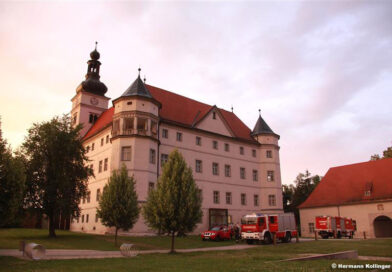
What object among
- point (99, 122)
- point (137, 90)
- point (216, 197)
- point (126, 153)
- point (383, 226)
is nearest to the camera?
point (126, 153)

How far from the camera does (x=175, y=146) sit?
40031 mm

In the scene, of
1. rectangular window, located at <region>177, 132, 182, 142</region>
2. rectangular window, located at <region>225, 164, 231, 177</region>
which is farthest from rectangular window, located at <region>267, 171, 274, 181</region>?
rectangular window, located at <region>177, 132, 182, 142</region>

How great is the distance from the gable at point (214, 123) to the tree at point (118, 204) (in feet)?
64.4

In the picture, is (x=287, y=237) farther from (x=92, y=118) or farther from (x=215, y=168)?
(x=92, y=118)

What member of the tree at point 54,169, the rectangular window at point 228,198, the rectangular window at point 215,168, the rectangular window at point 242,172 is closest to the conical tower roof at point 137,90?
the tree at point 54,169

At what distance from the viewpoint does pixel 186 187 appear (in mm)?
21578

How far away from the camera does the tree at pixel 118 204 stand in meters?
24.4

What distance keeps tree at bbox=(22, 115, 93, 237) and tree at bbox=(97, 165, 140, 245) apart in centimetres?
706

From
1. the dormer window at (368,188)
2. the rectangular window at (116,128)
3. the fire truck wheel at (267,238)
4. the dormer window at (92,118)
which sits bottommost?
the fire truck wheel at (267,238)

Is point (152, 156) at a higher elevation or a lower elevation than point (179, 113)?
lower

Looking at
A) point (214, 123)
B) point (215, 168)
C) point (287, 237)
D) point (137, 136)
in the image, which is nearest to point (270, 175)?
point (215, 168)

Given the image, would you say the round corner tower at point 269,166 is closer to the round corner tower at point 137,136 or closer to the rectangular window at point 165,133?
the rectangular window at point 165,133

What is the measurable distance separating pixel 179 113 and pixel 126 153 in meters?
10.5

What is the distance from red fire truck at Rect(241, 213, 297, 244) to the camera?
27.7 meters
